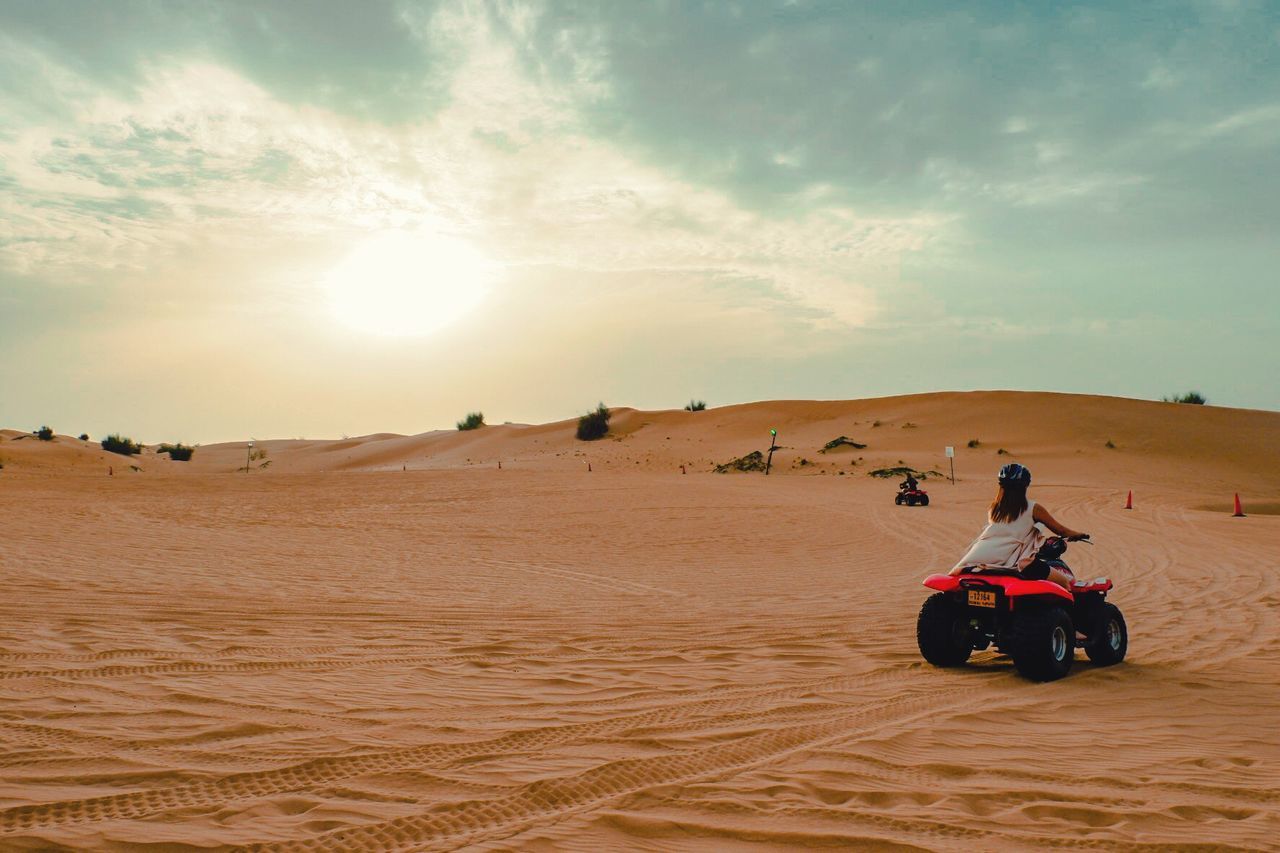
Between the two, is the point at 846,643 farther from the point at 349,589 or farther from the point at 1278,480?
the point at 1278,480

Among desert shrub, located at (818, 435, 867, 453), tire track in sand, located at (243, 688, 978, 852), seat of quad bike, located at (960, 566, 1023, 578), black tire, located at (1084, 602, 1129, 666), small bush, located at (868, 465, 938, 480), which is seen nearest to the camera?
tire track in sand, located at (243, 688, 978, 852)

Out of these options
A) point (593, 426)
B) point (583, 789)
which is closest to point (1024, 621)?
point (583, 789)

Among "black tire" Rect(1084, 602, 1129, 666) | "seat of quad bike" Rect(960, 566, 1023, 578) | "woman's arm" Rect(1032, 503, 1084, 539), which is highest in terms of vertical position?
"woman's arm" Rect(1032, 503, 1084, 539)

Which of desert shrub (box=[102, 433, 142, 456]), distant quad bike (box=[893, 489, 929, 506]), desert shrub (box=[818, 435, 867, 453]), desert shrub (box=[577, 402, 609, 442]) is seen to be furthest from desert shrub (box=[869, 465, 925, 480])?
desert shrub (box=[102, 433, 142, 456])

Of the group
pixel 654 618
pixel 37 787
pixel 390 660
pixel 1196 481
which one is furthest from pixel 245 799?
pixel 1196 481

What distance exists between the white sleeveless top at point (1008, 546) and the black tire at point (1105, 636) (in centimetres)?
Result: 82

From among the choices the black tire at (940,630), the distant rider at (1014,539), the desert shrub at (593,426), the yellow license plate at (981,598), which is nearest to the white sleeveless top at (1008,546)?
the distant rider at (1014,539)

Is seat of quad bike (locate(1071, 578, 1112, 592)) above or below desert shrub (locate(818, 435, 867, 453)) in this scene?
below

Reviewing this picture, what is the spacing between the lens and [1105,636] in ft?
24.9

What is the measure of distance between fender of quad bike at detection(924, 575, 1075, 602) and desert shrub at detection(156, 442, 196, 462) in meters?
71.2

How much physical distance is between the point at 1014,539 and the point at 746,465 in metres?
37.9

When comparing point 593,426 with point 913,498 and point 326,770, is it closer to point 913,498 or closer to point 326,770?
point 913,498

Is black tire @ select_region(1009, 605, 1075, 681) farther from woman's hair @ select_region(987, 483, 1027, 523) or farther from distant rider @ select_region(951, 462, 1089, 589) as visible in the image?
woman's hair @ select_region(987, 483, 1027, 523)

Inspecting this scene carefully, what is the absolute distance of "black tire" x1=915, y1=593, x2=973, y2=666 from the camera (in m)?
7.42
